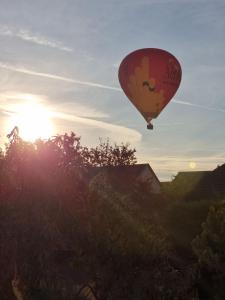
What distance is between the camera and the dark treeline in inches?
362

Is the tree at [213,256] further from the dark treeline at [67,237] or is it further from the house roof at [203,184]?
the house roof at [203,184]

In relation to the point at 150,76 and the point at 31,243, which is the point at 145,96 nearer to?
the point at 150,76

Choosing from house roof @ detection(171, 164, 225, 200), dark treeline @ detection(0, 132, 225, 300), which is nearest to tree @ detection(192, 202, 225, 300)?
dark treeline @ detection(0, 132, 225, 300)

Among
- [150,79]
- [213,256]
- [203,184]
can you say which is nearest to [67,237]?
→ [213,256]

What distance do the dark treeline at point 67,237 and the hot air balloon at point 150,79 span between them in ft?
56.1

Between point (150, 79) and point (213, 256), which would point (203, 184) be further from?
point (213, 256)

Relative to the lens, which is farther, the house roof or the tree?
the house roof

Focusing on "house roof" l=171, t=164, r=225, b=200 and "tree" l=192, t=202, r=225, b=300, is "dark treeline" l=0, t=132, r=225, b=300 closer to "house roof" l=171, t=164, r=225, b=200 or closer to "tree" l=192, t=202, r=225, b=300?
"tree" l=192, t=202, r=225, b=300

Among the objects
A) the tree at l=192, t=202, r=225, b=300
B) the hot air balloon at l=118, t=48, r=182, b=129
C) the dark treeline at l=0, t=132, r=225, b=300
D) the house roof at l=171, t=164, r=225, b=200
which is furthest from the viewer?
the house roof at l=171, t=164, r=225, b=200

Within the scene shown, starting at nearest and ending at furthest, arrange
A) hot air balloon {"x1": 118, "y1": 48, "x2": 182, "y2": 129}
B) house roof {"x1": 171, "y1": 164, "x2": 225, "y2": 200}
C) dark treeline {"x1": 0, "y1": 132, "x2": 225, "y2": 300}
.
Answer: dark treeline {"x1": 0, "y1": 132, "x2": 225, "y2": 300}, hot air balloon {"x1": 118, "y1": 48, "x2": 182, "y2": 129}, house roof {"x1": 171, "y1": 164, "x2": 225, "y2": 200}

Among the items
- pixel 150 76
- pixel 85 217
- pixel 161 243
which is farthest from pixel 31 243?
pixel 150 76

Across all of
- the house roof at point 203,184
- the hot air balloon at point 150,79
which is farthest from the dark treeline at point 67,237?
the house roof at point 203,184

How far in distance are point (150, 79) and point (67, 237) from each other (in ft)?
62.7

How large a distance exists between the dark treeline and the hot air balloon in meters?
17.1
